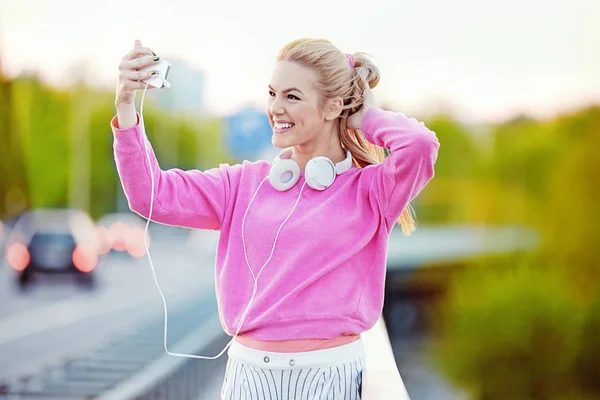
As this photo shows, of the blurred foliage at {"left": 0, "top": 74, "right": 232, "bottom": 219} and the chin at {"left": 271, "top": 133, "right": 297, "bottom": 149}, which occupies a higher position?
the chin at {"left": 271, "top": 133, "right": 297, "bottom": 149}

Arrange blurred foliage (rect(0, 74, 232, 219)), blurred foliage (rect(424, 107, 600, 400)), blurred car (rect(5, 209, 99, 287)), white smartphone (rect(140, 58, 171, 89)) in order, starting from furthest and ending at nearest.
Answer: blurred foliage (rect(0, 74, 232, 219)) < blurred foliage (rect(424, 107, 600, 400)) < blurred car (rect(5, 209, 99, 287)) < white smartphone (rect(140, 58, 171, 89))

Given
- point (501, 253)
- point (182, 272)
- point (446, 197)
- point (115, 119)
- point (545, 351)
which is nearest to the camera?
point (115, 119)

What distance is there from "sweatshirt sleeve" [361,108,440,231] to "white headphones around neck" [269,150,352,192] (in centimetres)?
10

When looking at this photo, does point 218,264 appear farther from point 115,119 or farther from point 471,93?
point 471,93

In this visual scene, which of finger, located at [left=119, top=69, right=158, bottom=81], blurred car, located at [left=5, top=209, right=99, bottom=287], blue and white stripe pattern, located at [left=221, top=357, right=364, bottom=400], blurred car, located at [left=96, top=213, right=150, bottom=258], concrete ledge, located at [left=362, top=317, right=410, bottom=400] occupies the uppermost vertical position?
finger, located at [left=119, top=69, right=158, bottom=81]

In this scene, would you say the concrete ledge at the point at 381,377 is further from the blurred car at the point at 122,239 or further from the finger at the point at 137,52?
the blurred car at the point at 122,239

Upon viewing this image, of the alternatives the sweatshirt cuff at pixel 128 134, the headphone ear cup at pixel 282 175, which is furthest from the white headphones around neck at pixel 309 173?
the sweatshirt cuff at pixel 128 134

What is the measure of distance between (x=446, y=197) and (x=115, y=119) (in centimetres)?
3222

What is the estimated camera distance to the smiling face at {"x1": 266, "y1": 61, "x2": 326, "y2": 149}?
2.50 meters

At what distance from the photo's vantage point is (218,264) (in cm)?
255

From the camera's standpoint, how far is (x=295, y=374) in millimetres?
2428

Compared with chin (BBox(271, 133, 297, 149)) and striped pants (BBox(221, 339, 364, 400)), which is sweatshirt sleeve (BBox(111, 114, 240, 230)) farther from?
striped pants (BBox(221, 339, 364, 400))

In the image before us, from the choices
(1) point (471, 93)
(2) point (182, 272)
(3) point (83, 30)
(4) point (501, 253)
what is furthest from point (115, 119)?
(3) point (83, 30)

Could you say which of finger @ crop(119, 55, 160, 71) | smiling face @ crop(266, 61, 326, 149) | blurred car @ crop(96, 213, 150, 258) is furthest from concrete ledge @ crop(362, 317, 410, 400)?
blurred car @ crop(96, 213, 150, 258)
